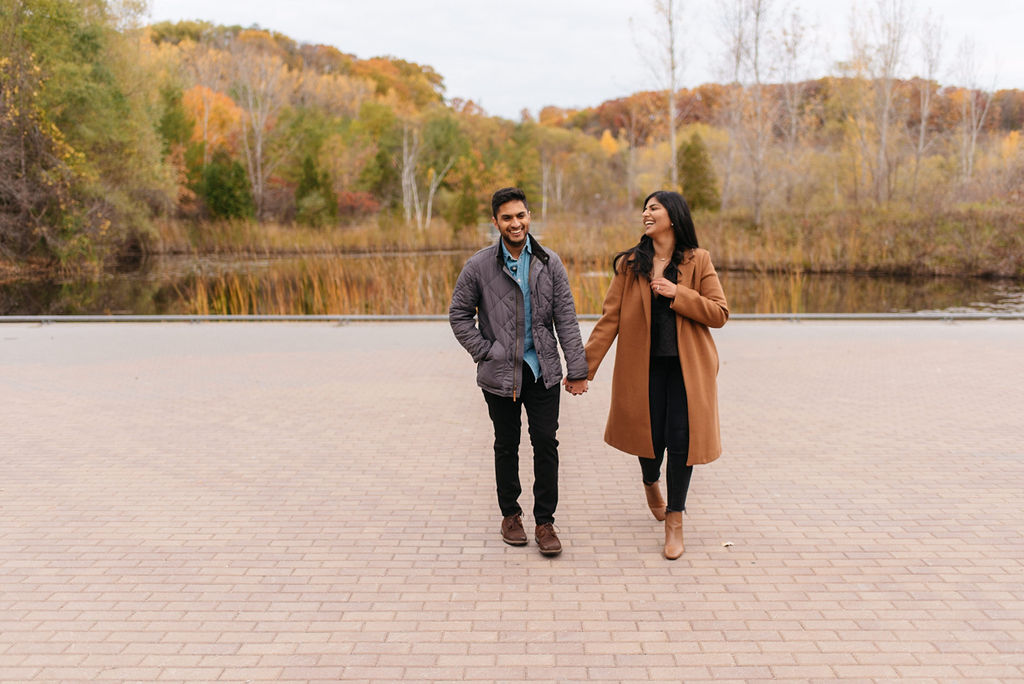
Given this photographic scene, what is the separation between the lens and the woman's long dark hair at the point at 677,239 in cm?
381

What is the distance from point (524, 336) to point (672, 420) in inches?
32.4

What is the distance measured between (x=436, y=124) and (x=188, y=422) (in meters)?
49.6

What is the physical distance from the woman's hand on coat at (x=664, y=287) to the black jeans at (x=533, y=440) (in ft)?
2.27

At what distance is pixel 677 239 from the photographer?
3.88 meters

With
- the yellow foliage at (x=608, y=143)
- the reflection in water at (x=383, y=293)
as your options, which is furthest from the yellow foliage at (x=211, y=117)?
the yellow foliage at (x=608, y=143)

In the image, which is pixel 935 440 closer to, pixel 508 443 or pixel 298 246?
pixel 508 443

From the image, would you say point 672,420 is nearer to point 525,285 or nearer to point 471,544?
point 525,285

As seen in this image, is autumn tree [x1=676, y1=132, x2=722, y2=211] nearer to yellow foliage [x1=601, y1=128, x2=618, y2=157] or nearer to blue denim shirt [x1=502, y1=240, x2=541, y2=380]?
blue denim shirt [x1=502, y1=240, x2=541, y2=380]

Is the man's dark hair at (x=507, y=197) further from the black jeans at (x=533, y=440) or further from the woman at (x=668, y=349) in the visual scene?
the black jeans at (x=533, y=440)

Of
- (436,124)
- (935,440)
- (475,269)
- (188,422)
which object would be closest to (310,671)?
(475,269)

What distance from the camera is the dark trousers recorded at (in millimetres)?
3863

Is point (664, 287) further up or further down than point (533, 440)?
further up

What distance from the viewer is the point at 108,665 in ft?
Answer: 9.47

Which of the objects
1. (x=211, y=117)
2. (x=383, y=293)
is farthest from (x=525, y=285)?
(x=211, y=117)
